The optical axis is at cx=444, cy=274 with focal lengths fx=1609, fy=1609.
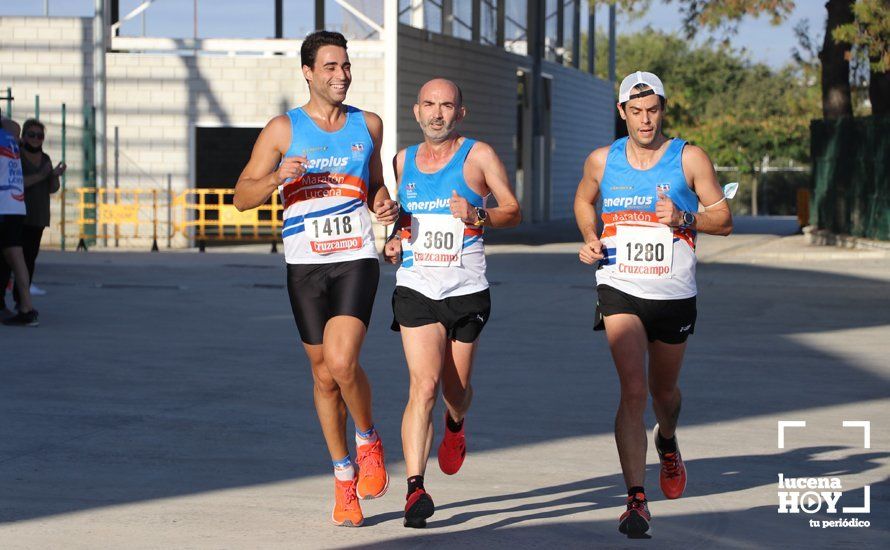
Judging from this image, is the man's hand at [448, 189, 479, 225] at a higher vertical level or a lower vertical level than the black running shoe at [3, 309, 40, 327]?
higher

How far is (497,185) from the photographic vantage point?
7332 millimetres

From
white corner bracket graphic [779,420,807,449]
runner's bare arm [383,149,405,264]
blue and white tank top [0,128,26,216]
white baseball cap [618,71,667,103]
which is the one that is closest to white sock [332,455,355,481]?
runner's bare arm [383,149,405,264]

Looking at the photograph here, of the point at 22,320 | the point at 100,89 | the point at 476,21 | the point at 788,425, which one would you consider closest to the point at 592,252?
the point at 788,425

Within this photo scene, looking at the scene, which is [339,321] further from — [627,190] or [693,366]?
[693,366]

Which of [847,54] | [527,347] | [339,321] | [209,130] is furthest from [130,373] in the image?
[209,130]

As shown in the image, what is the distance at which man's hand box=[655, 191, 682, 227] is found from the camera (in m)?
6.79

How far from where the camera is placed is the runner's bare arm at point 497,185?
24.0 feet

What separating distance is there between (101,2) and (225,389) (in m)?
21.3

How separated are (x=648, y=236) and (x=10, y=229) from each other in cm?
924

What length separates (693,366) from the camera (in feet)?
41.0

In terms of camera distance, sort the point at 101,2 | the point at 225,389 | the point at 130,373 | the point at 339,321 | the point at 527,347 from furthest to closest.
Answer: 1. the point at 101,2
2. the point at 527,347
3. the point at 130,373
4. the point at 225,389
5. the point at 339,321

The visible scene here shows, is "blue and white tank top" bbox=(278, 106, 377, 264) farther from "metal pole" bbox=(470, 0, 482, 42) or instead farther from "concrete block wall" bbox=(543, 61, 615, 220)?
"concrete block wall" bbox=(543, 61, 615, 220)

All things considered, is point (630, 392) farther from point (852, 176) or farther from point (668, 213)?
point (852, 176)

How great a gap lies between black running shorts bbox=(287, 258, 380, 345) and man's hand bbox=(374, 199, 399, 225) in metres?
0.20
